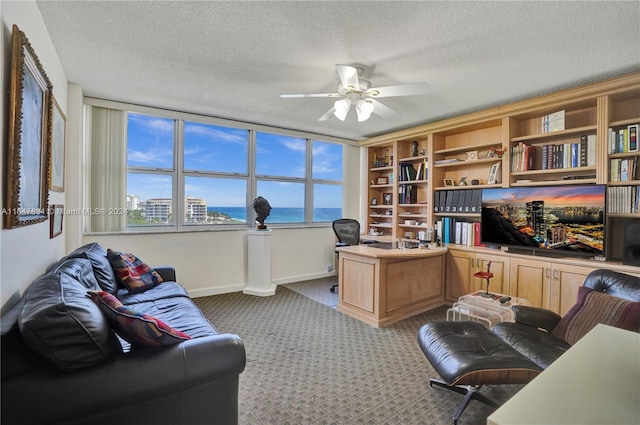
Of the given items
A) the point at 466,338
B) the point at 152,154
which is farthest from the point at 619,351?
the point at 152,154

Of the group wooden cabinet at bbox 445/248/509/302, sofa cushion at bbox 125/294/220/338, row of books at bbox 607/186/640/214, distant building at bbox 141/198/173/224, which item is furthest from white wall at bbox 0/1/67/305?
row of books at bbox 607/186/640/214

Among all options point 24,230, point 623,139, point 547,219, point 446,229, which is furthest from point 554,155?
point 24,230

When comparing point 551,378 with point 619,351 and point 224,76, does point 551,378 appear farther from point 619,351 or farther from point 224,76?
point 224,76

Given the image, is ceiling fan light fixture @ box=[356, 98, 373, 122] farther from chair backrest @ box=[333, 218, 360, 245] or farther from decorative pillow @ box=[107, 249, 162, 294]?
decorative pillow @ box=[107, 249, 162, 294]

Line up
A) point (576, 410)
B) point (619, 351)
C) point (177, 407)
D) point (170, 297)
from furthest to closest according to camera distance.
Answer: point (170, 297), point (177, 407), point (619, 351), point (576, 410)

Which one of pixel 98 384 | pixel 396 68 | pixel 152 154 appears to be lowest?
pixel 98 384

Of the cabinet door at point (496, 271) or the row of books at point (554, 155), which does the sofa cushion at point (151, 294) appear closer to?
the cabinet door at point (496, 271)

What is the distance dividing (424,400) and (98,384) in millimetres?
1794

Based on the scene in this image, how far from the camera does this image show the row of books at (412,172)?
4.62 meters

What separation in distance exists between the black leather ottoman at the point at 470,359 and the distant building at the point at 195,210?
11.0ft

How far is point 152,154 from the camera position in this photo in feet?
13.0

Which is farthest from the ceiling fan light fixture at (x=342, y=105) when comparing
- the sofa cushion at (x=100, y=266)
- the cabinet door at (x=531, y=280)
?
the cabinet door at (x=531, y=280)

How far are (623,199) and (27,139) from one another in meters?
4.57

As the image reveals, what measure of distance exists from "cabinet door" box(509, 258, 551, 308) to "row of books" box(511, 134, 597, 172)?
3.46 ft
